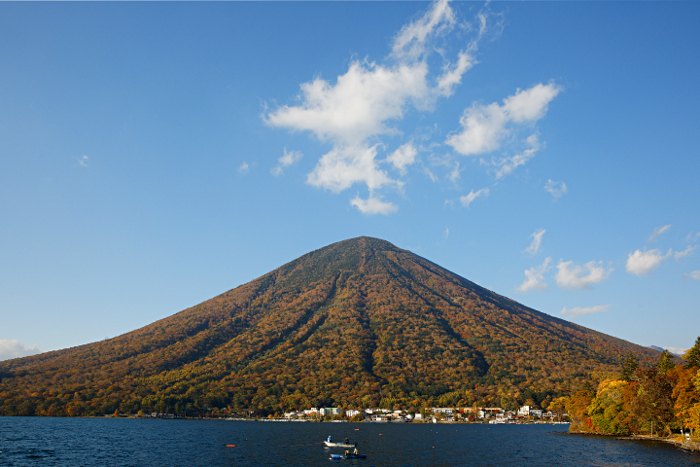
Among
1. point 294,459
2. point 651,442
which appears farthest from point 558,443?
point 294,459

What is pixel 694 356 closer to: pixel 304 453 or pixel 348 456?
pixel 348 456

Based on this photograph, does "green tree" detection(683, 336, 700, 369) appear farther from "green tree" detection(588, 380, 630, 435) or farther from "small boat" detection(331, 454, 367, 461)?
"small boat" detection(331, 454, 367, 461)

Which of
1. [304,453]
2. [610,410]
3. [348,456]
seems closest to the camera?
[348,456]

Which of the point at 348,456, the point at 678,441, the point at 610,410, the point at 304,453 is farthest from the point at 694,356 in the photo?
the point at 304,453

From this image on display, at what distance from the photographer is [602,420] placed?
109m

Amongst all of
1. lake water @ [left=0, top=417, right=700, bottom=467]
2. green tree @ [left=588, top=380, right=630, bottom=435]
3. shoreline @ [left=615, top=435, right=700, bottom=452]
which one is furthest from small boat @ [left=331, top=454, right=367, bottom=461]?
green tree @ [left=588, top=380, right=630, bottom=435]

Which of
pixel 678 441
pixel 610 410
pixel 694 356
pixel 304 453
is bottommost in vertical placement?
pixel 304 453

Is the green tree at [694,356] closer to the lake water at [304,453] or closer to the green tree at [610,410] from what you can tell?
the lake water at [304,453]

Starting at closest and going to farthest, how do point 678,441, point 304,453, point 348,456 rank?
point 348,456
point 304,453
point 678,441

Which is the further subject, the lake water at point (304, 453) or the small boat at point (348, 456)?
the small boat at point (348, 456)

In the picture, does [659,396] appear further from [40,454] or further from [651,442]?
[40,454]

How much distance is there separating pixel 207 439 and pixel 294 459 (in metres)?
42.4

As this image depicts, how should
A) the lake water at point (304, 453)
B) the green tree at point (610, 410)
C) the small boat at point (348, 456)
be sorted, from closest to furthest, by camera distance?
the lake water at point (304, 453) < the small boat at point (348, 456) < the green tree at point (610, 410)

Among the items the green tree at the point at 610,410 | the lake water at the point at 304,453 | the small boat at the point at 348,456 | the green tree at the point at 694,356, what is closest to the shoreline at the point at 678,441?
the lake water at the point at 304,453
